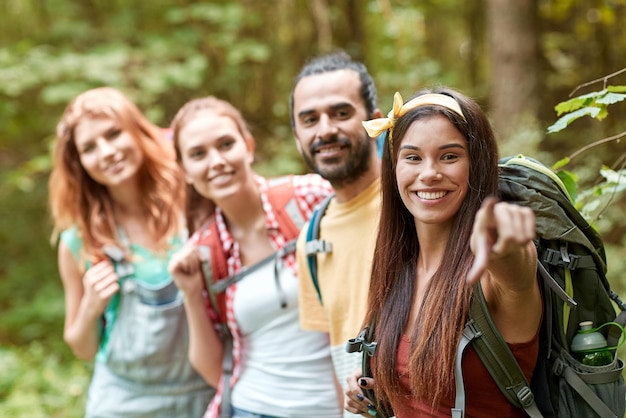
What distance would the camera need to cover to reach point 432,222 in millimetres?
1768

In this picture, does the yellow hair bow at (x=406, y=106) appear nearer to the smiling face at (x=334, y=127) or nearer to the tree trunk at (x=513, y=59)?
the smiling face at (x=334, y=127)

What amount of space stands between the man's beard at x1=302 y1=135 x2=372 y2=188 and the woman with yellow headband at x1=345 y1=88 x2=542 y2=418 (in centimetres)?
50

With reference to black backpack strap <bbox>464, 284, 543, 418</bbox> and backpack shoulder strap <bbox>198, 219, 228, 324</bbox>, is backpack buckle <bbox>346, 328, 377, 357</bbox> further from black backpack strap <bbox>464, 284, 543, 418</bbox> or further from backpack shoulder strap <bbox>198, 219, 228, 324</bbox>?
backpack shoulder strap <bbox>198, 219, 228, 324</bbox>

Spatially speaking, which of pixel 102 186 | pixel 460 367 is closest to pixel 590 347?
pixel 460 367

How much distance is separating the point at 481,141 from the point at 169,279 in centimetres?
191

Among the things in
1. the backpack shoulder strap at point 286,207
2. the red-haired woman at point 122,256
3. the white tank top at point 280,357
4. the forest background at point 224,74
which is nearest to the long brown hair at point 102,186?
the red-haired woman at point 122,256

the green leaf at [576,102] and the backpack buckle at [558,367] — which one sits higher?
the green leaf at [576,102]

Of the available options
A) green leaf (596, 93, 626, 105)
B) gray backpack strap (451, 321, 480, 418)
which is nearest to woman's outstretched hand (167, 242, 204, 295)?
gray backpack strap (451, 321, 480, 418)

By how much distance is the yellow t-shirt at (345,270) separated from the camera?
2376mm

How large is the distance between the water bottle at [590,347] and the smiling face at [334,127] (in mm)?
1014

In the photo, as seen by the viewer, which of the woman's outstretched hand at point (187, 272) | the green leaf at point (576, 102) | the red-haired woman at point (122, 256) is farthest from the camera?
the red-haired woman at point (122, 256)

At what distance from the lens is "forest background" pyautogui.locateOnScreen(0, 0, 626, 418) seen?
5809 mm

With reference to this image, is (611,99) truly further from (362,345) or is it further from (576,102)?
(362,345)

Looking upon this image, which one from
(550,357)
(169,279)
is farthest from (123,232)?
(550,357)
